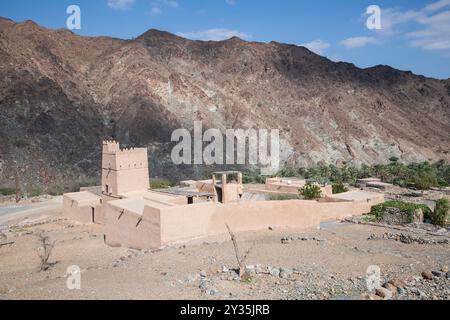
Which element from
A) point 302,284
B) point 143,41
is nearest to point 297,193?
point 302,284

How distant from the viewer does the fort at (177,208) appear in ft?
57.6

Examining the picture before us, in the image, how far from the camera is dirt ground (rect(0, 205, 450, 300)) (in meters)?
11.3

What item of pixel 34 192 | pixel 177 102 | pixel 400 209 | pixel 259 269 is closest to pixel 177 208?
pixel 259 269

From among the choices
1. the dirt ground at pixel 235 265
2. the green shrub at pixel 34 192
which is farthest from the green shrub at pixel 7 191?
the dirt ground at pixel 235 265

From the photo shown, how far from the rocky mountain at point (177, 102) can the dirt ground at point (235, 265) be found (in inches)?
1036

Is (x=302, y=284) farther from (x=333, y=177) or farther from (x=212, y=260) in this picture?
(x=333, y=177)

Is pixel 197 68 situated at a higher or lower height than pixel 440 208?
higher

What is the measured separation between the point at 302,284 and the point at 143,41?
60.9 meters

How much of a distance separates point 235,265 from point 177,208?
429 centimetres

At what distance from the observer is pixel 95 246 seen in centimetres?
1947

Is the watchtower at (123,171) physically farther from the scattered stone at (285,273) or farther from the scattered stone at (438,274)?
the scattered stone at (438,274)

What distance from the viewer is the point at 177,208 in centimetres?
1738

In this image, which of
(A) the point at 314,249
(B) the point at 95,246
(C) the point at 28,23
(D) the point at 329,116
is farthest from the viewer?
(D) the point at 329,116

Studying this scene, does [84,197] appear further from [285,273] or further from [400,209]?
[400,209]
